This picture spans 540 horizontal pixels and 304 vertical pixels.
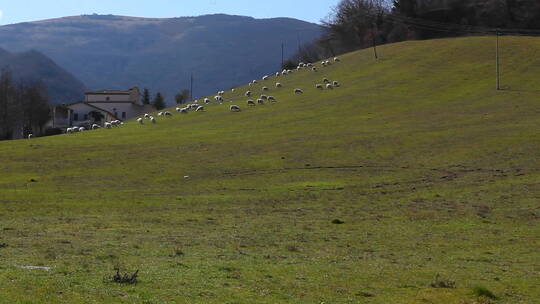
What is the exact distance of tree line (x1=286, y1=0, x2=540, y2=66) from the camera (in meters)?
140

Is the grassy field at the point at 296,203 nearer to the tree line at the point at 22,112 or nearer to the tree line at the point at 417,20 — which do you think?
the tree line at the point at 417,20

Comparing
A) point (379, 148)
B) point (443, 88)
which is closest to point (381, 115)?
point (443, 88)

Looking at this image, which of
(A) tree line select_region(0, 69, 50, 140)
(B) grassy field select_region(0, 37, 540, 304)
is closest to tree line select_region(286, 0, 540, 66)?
(B) grassy field select_region(0, 37, 540, 304)

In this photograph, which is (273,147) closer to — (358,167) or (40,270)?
(358,167)

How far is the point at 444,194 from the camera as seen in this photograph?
41781 mm

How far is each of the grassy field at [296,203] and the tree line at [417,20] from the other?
46.8 metres

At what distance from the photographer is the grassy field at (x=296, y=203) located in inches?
695

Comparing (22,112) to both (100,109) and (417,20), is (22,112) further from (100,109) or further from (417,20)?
(417,20)

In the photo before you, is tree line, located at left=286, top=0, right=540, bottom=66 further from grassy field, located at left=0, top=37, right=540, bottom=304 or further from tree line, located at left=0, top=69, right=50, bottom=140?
tree line, located at left=0, top=69, right=50, bottom=140

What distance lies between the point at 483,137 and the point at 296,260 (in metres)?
44.8

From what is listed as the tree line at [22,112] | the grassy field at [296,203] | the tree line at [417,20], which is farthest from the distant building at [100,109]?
the grassy field at [296,203]

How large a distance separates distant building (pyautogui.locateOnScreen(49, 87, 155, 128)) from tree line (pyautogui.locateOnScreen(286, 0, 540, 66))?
4703 cm

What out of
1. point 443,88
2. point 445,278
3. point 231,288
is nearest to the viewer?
point 231,288

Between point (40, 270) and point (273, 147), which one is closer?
point (40, 270)
